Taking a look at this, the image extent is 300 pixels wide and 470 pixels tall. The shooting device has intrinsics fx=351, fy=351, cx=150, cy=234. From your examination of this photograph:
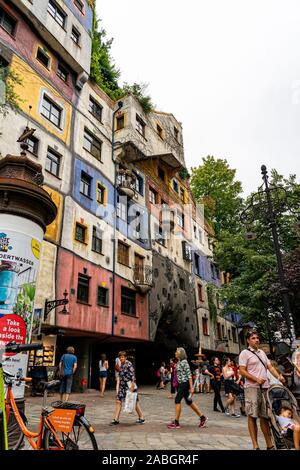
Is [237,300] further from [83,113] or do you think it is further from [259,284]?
[83,113]

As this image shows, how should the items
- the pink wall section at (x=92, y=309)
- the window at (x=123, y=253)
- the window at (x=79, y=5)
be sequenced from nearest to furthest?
the pink wall section at (x=92, y=309) → the window at (x=123, y=253) → the window at (x=79, y=5)

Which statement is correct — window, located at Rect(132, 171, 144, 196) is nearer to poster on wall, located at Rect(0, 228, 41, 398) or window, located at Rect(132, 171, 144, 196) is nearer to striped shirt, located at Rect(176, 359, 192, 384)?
striped shirt, located at Rect(176, 359, 192, 384)

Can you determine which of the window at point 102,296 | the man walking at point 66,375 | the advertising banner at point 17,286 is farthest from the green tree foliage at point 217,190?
the advertising banner at point 17,286

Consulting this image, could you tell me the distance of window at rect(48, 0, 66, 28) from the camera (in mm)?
19156

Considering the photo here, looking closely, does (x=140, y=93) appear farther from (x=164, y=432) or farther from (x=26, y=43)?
(x=164, y=432)

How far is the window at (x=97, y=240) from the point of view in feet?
62.2

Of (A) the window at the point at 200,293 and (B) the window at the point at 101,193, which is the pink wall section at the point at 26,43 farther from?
(A) the window at the point at 200,293

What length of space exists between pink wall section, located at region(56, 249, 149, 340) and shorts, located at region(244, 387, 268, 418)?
35.9ft

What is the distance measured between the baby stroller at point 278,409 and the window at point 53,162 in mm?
14175

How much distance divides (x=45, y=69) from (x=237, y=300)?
16973 mm

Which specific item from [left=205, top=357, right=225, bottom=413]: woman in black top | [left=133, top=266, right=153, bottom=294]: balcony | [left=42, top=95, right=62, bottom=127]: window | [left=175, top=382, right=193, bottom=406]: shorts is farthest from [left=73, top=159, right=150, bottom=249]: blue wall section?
[left=175, top=382, right=193, bottom=406]: shorts

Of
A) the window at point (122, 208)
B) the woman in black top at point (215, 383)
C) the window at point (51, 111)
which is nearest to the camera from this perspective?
the woman in black top at point (215, 383)

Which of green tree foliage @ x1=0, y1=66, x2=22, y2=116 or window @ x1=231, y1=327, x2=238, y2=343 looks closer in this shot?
green tree foliage @ x1=0, y1=66, x2=22, y2=116

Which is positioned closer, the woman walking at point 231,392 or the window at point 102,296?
the woman walking at point 231,392
